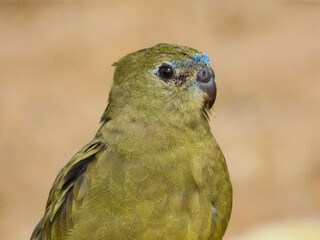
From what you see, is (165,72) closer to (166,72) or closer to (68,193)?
(166,72)

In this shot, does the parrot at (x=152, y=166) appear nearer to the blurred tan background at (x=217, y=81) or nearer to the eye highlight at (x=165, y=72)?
the eye highlight at (x=165, y=72)

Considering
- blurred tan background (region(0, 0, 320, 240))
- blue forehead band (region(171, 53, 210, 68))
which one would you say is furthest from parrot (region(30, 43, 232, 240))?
blurred tan background (region(0, 0, 320, 240))

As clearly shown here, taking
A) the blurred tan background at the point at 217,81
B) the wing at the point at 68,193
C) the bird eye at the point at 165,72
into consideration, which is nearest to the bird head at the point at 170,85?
the bird eye at the point at 165,72

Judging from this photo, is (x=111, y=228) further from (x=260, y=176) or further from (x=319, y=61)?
(x=319, y=61)

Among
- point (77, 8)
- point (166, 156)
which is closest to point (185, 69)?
point (166, 156)

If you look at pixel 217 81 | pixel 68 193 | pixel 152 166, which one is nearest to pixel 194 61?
pixel 152 166

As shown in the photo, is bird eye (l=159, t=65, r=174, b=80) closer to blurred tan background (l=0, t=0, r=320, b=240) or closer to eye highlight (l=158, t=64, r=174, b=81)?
eye highlight (l=158, t=64, r=174, b=81)

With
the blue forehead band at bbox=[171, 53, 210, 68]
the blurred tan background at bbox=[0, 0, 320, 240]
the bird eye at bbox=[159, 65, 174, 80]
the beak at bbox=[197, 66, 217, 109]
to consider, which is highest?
the blue forehead band at bbox=[171, 53, 210, 68]
